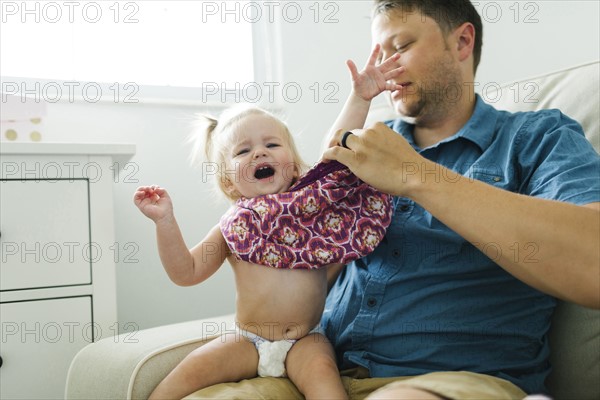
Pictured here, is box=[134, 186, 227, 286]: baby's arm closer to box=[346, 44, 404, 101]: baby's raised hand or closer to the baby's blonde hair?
the baby's blonde hair

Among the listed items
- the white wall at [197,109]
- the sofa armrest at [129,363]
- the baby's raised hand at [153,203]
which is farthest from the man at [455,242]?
the white wall at [197,109]

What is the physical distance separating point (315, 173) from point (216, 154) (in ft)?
0.73

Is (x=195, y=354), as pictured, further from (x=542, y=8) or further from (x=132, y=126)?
(x=542, y=8)

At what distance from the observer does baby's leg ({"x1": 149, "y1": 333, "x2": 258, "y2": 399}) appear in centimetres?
94

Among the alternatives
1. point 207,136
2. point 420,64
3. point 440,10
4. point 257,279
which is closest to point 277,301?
point 257,279

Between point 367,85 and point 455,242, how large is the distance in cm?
33

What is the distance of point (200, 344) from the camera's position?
3.49 feet

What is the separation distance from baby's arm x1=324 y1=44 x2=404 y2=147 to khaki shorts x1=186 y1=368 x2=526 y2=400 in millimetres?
408

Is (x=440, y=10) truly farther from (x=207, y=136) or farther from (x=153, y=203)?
(x=153, y=203)

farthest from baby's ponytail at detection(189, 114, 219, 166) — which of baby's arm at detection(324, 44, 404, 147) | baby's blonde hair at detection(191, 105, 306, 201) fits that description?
baby's arm at detection(324, 44, 404, 147)

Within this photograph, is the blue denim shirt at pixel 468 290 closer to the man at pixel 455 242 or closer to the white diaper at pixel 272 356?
the man at pixel 455 242

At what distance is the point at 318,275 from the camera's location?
3.62 ft

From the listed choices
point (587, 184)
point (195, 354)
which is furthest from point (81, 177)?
point (587, 184)

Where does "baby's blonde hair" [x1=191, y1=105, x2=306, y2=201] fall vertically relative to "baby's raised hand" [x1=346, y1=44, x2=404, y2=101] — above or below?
below
